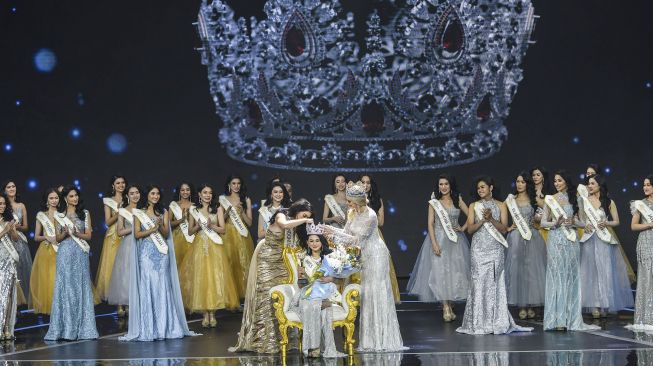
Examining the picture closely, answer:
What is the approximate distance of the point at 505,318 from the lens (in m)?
8.16

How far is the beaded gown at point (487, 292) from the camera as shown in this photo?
8180mm

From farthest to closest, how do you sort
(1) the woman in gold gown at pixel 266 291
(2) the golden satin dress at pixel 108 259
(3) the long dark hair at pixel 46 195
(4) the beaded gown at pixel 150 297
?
1. (2) the golden satin dress at pixel 108 259
2. (3) the long dark hair at pixel 46 195
3. (4) the beaded gown at pixel 150 297
4. (1) the woman in gold gown at pixel 266 291

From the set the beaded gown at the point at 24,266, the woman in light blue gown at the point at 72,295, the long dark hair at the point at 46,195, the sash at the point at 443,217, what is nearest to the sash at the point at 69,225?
the woman in light blue gown at the point at 72,295

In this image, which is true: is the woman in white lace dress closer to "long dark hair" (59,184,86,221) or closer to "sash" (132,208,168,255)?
"sash" (132,208,168,255)

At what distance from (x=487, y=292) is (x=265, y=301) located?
2.13 m

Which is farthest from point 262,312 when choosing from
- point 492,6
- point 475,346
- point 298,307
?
point 492,6

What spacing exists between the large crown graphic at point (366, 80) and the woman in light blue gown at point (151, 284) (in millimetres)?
Result: 3159

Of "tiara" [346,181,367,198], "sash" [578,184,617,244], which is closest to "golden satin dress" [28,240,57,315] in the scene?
"tiara" [346,181,367,198]

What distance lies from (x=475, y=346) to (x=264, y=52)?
16.4 feet

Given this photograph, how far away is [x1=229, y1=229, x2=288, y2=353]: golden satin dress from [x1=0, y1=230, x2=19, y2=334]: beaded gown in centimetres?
241

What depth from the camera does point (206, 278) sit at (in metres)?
9.45

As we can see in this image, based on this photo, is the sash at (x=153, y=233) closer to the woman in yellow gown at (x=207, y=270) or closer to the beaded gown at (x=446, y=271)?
the woman in yellow gown at (x=207, y=270)

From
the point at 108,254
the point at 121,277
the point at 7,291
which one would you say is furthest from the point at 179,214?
the point at 7,291

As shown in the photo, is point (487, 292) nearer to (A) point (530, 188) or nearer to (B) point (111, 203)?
(A) point (530, 188)
